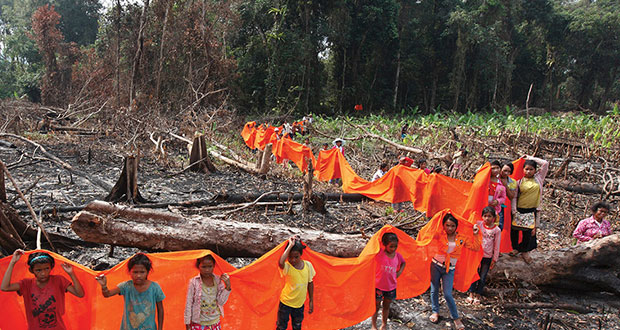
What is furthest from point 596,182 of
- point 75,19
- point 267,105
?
point 75,19

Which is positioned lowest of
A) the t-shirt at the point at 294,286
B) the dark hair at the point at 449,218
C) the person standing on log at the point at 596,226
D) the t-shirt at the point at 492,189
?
the t-shirt at the point at 294,286

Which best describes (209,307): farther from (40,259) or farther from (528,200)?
(528,200)

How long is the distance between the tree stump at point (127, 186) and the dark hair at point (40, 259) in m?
3.72

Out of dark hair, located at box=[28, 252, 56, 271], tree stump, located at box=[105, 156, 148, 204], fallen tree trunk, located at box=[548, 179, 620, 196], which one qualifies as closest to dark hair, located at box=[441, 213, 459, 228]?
dark hair, located at box=[28, 252, 56, 271]

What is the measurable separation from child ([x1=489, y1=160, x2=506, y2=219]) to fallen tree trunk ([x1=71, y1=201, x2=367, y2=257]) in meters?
1.75

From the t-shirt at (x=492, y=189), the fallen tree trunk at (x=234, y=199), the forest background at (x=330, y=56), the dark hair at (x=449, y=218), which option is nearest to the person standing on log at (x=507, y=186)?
the t-shirt at (x=492, y=189)

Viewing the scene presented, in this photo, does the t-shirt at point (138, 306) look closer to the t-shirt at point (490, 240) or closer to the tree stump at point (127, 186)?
the t-shirt at point (490, 240)

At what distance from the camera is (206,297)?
9.46 feet

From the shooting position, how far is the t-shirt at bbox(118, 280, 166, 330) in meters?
2.73

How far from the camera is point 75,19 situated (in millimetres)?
36188

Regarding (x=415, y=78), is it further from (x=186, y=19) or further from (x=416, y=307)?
(x=416, y=307)

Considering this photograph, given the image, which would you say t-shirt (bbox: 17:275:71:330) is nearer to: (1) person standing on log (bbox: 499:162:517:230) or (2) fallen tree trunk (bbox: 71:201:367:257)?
(2) fallen tree trunk (bbox: 71:201:367:257)

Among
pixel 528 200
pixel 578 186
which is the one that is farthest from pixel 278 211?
pixel 578 186

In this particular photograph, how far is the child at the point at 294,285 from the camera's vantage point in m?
3.15
